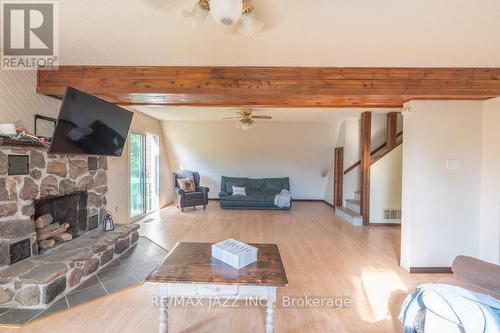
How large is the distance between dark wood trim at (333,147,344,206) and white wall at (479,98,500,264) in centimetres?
375

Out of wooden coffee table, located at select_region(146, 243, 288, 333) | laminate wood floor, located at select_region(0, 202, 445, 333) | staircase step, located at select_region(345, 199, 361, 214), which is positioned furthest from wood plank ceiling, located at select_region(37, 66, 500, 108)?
staircase step, located at select_region(345, 199, 361, 214)

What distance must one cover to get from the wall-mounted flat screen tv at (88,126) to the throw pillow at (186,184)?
11.1 feet

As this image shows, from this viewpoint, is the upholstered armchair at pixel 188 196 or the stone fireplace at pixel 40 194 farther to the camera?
the upholstered armchair at pixel 188 196

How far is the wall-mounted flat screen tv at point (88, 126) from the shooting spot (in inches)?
95.1

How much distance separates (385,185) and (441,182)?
7.53 feet

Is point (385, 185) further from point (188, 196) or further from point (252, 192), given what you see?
point (188, 196)

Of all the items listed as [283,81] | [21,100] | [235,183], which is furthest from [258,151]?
[21,100]

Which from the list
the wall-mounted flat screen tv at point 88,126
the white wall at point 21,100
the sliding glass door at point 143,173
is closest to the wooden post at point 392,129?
the wall-mounted flat screen tv at point 88,126

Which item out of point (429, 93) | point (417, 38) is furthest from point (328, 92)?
point (429, 93)

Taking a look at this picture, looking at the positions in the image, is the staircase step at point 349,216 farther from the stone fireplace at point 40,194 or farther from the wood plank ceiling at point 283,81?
the stone fireplace at point 40,194

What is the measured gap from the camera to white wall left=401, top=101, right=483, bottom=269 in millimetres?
3188

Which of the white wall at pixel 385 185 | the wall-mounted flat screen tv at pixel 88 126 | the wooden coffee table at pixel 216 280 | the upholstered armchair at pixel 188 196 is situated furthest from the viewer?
the upholstered armchair at pixel 188 196

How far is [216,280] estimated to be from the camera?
1646 millimetres

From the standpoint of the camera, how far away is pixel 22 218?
266 centimetres
